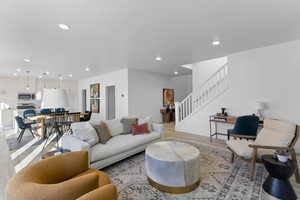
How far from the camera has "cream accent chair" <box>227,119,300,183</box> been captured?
84.0 inches

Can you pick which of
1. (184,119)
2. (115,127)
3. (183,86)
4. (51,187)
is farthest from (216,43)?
(183,86)

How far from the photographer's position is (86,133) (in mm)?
2514

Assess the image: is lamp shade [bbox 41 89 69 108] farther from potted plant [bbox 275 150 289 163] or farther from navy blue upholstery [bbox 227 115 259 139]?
navy blue upholstery [bbox 227 115 259 139]

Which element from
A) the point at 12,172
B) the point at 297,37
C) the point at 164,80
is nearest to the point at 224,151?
the point at 297,37

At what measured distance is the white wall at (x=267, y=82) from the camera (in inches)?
129

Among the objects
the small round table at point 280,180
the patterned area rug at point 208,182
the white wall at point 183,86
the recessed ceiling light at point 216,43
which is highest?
the recessed ceiling light at point 216,43

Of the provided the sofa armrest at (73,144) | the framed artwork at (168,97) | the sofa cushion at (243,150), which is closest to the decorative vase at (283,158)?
the sofa cushion at (243,150)

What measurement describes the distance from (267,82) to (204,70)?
2.64m

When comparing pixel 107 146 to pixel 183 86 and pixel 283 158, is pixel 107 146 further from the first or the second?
pixel 183 86

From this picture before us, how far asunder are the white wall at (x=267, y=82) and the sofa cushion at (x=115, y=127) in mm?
3149

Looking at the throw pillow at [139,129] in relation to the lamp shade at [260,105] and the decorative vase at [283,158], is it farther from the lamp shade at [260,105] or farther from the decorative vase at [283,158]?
the lamp shade at [260,105]

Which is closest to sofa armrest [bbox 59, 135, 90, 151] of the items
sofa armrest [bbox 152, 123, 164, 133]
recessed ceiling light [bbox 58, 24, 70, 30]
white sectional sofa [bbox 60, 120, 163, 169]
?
white sectional sofa [bbox 60, 120, 163, 169]

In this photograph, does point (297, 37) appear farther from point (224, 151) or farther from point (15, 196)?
point (15, 196)

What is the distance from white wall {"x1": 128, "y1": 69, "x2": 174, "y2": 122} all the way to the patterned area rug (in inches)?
135
